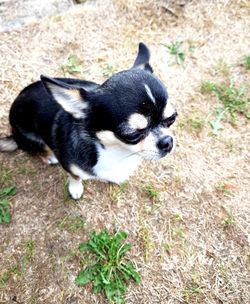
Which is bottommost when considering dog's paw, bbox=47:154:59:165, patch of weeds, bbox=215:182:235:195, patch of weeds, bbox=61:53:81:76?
patch of weeds, bbox=215:182:235:195

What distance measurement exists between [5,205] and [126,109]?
1.50m

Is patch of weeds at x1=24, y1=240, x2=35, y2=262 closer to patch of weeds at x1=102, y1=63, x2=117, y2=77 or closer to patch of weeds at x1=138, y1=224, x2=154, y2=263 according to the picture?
patch of weeds at x1=138, y1=224, x2=154, y2=263

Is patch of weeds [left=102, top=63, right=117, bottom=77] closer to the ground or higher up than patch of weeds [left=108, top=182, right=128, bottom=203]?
higher up

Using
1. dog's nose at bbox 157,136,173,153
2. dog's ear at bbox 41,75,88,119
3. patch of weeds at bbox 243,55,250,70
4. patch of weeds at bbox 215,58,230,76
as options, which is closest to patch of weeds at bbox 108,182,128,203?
dog's nose at bbox 157,136,173,153

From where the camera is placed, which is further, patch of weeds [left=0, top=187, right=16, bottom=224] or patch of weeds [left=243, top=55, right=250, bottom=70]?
patch of weeds [left=243, top=55, right=250, bottom=70]

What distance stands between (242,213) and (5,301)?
6.57 ft

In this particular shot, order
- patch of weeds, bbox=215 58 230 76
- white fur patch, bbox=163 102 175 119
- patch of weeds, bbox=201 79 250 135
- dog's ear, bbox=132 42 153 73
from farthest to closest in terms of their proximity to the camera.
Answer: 1. patch of weeds, bbox=215 58 230 76
2. patch of weeds, bbox=201 79 250 135
3. dog's ear, bbox=132 42 153 73
4. white fur patch, bbox=163 102 175 119

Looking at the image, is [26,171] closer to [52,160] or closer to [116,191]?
[52,160]

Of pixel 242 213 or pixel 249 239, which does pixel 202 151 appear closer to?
pixel 242 213

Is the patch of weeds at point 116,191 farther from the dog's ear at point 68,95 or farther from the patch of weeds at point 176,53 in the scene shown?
the patch of weeds at point 176,53

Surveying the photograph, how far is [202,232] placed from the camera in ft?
10.1

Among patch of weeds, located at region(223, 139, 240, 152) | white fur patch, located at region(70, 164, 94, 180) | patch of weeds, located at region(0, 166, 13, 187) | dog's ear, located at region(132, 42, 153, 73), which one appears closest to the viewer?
dog's ear, located at region(132, 42, 153, 73)

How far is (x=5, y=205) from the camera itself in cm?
300

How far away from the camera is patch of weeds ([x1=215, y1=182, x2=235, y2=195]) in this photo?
3.27 m
